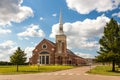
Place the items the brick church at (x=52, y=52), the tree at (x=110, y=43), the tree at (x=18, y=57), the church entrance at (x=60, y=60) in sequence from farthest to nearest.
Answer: the brick church at (x=52, y=52)
the church entrance at (x=60, y=60)
the tree at (x=18, y=57)
the tree at (x=110, y=43)

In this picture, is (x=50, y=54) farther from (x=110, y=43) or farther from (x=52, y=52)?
(x=110, y=43)

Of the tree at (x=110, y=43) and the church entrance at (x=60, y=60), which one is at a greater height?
the tree at (x=110, y=43)

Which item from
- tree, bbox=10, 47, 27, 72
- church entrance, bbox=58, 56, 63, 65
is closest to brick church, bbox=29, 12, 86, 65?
church entrance, bbox=58, 56, 63, 65

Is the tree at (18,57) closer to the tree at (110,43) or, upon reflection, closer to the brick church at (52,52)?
the tree at (110,43)

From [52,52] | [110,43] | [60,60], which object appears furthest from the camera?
[52,52]

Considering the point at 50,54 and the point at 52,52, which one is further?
the point at 50,54

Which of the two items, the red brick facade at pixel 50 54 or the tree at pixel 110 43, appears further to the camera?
the red brick facade at pixel 50 54

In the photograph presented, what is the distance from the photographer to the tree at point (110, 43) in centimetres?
5432

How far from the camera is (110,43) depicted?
55.5 meters

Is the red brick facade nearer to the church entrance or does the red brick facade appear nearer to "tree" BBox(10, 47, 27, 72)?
the church entrance

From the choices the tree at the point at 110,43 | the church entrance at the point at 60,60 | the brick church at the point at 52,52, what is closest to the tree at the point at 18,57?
the tree at the point at 110,43

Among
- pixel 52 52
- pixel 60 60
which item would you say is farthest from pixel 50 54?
pixel 60 60

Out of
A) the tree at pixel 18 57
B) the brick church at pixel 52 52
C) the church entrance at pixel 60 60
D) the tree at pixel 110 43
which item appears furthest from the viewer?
the brick church at pixel 52 52

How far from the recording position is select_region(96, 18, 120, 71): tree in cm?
5432
